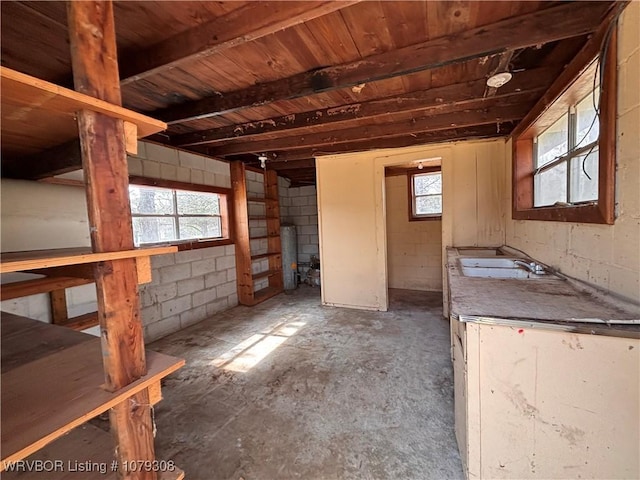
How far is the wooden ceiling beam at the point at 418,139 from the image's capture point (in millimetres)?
3160

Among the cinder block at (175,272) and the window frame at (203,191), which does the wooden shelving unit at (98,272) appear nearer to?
the window frame at (203,191)

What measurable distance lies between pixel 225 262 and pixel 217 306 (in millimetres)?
672

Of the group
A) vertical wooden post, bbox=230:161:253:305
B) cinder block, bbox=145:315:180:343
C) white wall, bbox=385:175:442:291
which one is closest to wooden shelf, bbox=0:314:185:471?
cinder block, bbox=145:315:180:343

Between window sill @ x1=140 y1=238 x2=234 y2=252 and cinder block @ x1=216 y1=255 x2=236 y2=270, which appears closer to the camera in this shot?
window sill @ x1=140 y1=238 x2=234 y2=252

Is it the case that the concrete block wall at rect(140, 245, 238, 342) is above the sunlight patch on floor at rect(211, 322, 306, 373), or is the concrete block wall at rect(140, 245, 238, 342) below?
above

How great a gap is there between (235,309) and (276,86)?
3.29m

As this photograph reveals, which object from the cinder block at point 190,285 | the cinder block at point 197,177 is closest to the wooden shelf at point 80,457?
the cinder block at point 190,285

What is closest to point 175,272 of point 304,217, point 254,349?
point 254,349

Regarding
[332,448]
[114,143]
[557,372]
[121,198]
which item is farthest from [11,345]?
[557,372]

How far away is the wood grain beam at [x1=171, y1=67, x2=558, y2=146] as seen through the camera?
6.38ft

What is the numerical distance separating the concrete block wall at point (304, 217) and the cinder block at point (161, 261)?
3068mm

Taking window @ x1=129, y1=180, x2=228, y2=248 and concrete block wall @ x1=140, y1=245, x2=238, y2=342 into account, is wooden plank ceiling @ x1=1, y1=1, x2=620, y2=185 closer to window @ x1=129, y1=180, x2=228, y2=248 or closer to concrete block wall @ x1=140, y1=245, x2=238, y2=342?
window @ x1=129, y1=180, x2=228, y2=248

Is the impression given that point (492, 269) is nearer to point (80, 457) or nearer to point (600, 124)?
point (600, 124)

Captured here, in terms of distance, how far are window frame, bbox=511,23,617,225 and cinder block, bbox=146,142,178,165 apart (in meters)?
3.82
